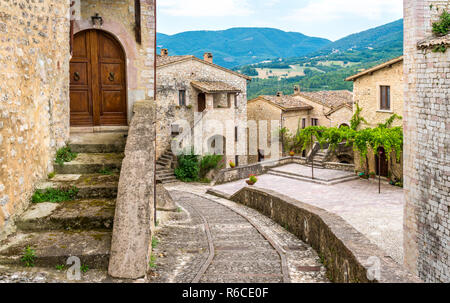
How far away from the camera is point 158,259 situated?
22.9ft

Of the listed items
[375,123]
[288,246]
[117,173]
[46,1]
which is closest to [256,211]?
[288,246]

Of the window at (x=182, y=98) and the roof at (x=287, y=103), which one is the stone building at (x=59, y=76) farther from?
the roof at (x=287, y=103)

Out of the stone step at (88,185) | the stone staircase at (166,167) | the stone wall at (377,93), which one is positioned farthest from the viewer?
the stone staircase at (166,167)

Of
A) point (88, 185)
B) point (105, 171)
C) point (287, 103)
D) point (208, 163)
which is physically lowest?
point (208, 163)

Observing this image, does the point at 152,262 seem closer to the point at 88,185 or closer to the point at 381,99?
the point at 88,185

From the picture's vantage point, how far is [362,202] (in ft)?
63.9

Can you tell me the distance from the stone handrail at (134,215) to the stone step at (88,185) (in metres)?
0.80

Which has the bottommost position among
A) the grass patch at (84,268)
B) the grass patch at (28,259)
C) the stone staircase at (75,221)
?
the grass patch at (84,268)

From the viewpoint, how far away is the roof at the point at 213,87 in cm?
3138

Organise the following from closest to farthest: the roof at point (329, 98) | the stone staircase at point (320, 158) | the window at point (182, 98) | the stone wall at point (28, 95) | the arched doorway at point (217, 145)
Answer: the stone wall at point (28, 95) < the stone staircase at point (320, 158) < the window at point (182, 98) < the arched doorway at point (217, 145) < the roof at point (329, 98)

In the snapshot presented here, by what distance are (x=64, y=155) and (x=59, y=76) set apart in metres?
1.45

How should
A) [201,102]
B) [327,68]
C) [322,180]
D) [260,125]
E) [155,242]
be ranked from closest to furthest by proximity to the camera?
[155,242] → [322,180] → [201,102] → [260,125] → [327,68]

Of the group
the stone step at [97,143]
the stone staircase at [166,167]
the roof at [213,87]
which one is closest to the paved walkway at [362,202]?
the stone staircase at [166,167]

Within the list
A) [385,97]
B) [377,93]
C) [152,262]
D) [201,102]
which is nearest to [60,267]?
[152,262]
